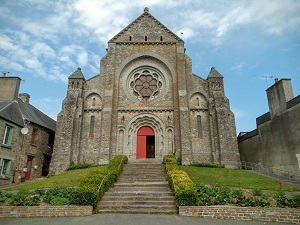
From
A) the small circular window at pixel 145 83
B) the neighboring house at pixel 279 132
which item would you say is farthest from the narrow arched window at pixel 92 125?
the neighboring house at pixel 279 132

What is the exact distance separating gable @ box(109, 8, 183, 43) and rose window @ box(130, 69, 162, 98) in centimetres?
384

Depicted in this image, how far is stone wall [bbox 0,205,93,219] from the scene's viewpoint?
9.16 meters

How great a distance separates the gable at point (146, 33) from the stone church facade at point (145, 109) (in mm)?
115

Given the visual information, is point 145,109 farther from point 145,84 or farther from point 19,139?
point 19,139

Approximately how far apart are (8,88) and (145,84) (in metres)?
13.8

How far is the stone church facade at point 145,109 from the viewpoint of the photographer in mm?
21344

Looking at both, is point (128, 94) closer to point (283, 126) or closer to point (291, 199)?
point (283, 126)

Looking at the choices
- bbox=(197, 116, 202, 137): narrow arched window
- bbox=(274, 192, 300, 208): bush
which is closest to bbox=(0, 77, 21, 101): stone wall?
bbox=(197, 116, 202, 137): narrow arched window

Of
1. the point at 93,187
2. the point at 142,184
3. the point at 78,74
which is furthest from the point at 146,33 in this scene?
the point at 93,187

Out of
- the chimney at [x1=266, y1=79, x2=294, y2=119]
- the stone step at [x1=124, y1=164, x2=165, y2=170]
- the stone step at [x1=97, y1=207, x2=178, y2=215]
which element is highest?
the chimney at [x1=266, y1=79, x2=294, y2=119]

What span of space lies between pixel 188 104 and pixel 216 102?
9.09 ft

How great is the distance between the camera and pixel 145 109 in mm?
23266

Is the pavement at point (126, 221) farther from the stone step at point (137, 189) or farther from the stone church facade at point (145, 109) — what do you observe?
the stone church facade at point (145, 109)

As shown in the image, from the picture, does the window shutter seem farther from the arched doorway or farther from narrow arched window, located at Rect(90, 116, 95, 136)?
the arched doorway
